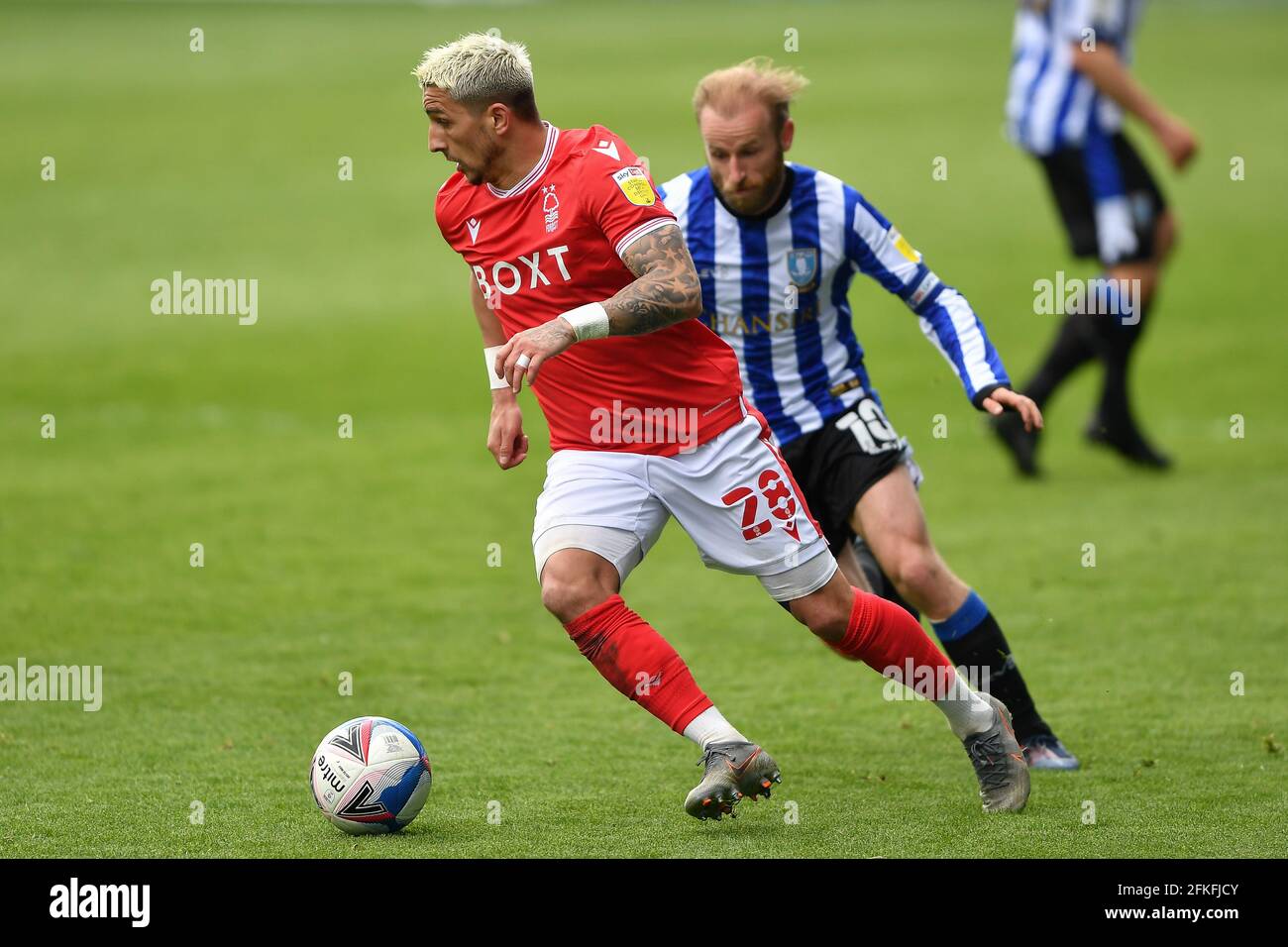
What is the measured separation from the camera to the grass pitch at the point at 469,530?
5.04 metres

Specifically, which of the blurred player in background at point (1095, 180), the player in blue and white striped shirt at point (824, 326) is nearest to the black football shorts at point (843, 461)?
the player in blue and white striped shirt at point (824, 326)

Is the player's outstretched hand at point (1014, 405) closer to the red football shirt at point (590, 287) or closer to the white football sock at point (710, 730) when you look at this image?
the red football shirt at point (590, 287)

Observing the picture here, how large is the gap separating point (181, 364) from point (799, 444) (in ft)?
35.6

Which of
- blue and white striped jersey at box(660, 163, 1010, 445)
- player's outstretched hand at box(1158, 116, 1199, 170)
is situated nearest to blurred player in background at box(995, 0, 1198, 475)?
player's outstretched hand at box(1158, 116, 1199, 170)

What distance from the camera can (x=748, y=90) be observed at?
16.7 ft

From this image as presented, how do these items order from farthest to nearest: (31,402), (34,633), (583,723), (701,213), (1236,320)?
1. (1236,320)
2. (31,402)
3. (34,633)
4. (583,723)
5. (701,213)

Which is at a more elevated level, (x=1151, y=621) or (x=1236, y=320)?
(x=1236, y=320)

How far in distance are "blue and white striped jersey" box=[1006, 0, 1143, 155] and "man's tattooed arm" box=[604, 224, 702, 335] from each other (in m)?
6.58

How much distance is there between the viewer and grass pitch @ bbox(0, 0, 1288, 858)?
198 inches

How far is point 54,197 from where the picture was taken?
21328 mm
